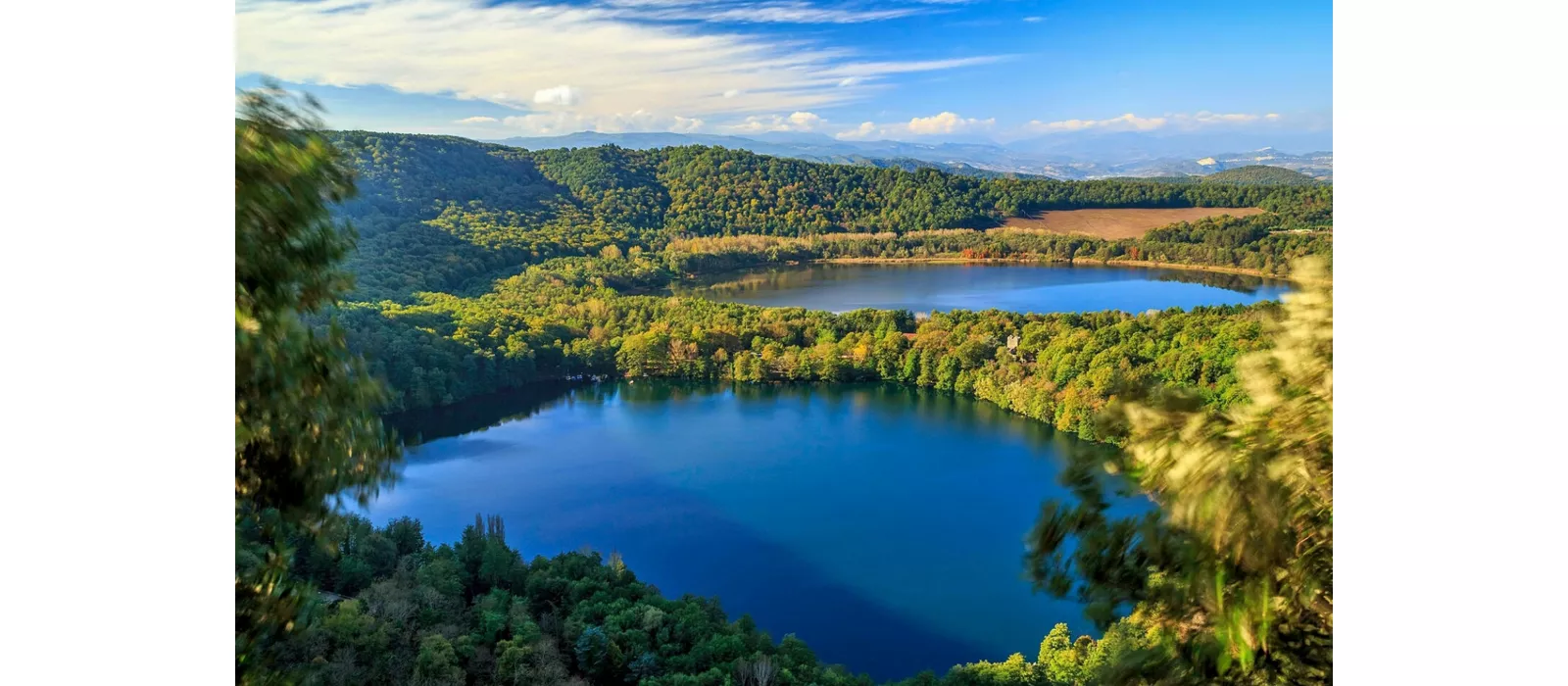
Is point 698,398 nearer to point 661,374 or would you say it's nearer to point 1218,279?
point 661,374

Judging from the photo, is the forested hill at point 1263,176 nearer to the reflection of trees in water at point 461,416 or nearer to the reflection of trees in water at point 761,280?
the reflection of trees in water at point 761,280

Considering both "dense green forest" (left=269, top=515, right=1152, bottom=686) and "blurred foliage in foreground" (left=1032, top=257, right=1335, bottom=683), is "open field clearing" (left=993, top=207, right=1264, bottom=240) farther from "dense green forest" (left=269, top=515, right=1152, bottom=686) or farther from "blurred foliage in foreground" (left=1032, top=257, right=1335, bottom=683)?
"blurred foliage in foreground" (left=1032, top=257, right=1335, bottom=683)

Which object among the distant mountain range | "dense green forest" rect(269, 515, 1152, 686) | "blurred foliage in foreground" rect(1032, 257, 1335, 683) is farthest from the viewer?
the distant mountain range

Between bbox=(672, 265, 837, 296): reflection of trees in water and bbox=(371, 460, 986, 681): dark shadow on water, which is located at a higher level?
bbox=(672, 265, 837, 296): reflection of trees in water

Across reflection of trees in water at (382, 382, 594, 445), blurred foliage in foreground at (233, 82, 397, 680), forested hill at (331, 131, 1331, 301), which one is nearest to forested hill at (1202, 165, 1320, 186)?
forested hill at (331, 131, 1331, 301)

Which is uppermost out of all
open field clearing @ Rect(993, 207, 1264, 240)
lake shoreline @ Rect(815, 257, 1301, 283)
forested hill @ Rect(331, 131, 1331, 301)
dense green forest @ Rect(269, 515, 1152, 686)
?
forested hill @ Rect(331, 131, 1331, 301)
